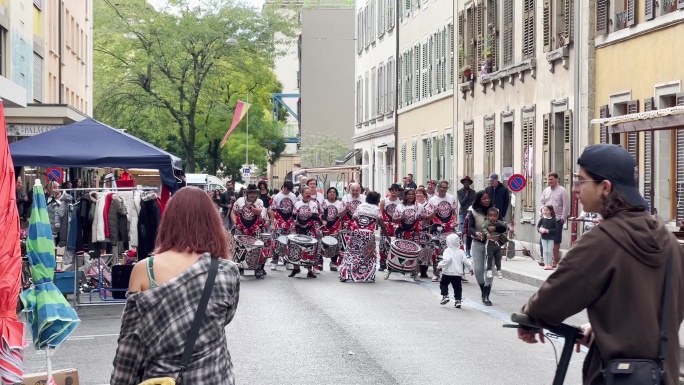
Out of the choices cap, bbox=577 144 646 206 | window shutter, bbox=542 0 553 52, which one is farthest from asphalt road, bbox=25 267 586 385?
window shutter, bbox=542 0 553 52

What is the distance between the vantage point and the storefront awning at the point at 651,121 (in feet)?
50.9

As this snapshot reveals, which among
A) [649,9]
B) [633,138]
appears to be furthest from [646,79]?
[649,9]

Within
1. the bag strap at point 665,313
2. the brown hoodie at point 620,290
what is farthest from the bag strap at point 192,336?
the bag strap at point 665,313

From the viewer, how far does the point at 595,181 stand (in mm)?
4742

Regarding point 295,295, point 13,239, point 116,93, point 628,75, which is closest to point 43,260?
point 13,239

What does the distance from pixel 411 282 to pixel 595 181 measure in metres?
18.0

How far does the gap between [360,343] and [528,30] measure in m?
20.0

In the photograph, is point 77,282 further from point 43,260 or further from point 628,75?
point 628,75

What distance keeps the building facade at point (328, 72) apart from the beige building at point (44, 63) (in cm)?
2373

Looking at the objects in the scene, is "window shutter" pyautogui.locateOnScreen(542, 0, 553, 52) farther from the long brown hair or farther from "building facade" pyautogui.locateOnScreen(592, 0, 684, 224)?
the long brown hair

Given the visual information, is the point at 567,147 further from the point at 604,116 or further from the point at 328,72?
the point at 328,72

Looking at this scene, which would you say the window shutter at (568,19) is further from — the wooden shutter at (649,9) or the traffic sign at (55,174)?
the traffic sign at (55,174)

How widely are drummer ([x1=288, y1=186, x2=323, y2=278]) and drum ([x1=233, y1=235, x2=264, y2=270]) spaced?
1031mm

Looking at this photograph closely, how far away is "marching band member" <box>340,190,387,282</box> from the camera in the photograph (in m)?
22.7
